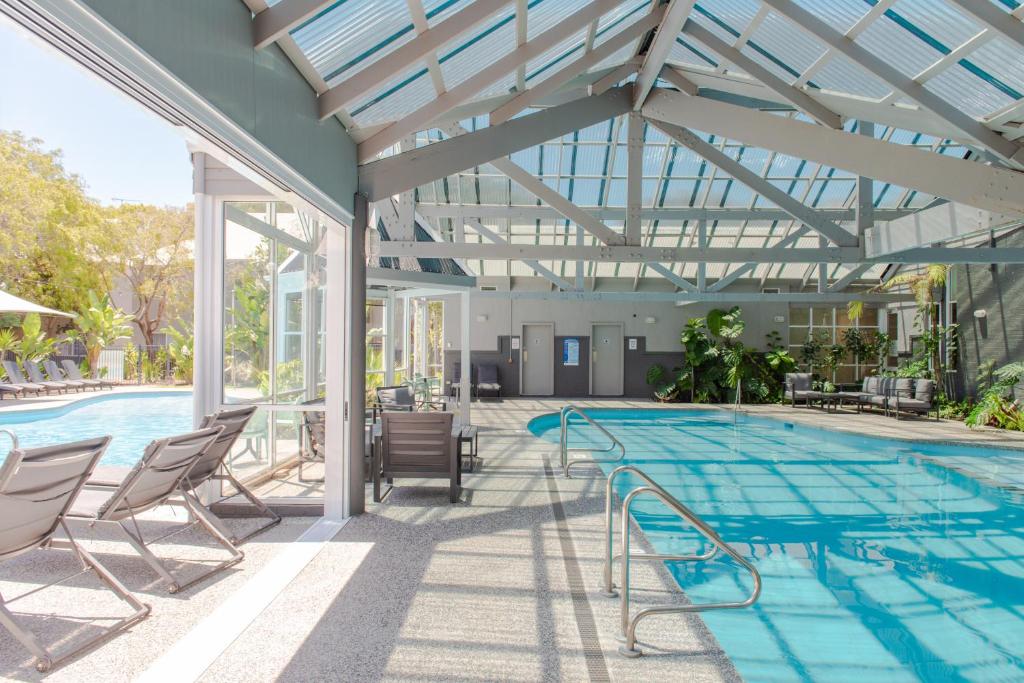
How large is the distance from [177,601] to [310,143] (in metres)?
3.14

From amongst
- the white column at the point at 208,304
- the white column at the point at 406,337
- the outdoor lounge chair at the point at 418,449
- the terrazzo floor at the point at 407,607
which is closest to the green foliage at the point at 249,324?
the white column at the point at 208,304

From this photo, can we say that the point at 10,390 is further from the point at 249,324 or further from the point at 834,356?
the point at 834,356

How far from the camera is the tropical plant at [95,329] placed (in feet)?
65.9

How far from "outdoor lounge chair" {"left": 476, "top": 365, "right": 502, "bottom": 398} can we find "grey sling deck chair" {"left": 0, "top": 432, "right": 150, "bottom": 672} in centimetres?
1445

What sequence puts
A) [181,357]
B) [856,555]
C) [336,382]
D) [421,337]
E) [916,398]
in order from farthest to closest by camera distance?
[181,357], [421,337], [916,398], [336,382], [856,555]

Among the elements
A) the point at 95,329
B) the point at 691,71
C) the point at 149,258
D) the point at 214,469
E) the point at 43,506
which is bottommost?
the point at 214,469

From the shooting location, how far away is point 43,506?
10.8 ft

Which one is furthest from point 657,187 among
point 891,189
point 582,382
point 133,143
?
point 133,143

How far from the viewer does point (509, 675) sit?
9.95ft

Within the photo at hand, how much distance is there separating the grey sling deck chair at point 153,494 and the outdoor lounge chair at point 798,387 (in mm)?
15278

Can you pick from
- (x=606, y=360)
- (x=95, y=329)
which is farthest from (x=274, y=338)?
(x=95, y=329)

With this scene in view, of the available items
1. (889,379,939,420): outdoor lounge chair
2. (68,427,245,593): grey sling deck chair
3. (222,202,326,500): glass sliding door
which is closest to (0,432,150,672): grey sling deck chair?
(68,427,245,593): grey sling deck chair

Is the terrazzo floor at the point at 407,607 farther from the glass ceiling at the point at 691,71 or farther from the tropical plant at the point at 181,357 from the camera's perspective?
the tropical plant at the point at 181,357

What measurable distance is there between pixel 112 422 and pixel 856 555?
551 inches
